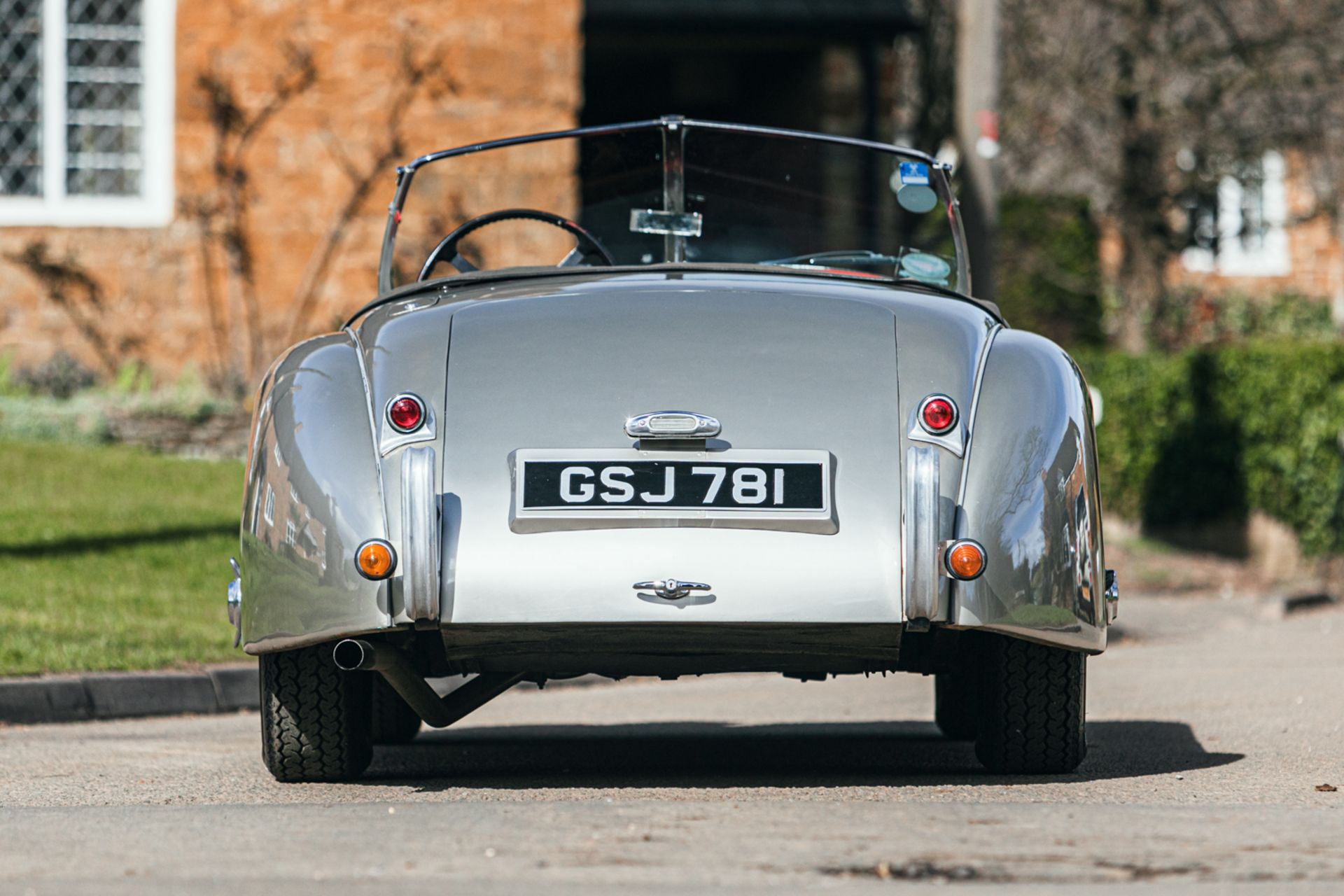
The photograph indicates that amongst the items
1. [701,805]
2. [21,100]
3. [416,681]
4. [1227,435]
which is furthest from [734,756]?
[21,100]

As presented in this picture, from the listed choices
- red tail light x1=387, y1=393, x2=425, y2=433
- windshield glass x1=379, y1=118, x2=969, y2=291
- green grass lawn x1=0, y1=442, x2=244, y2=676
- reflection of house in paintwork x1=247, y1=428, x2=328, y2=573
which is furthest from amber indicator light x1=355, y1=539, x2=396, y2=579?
green grass lawn x1=0, y1=442, x2=244, y2=676

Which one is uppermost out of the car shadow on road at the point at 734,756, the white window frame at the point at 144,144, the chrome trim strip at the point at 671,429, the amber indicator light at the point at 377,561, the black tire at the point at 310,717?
the white window frame at the point at 144,144

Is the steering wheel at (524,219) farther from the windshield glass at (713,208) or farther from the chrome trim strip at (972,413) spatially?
the chrome trim strip at (972,413)

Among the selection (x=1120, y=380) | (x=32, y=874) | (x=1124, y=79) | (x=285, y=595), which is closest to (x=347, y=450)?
(x=285, y=595)

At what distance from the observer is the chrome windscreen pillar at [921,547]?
425 cm

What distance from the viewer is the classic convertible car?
4.25 meters

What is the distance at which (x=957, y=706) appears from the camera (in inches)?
238

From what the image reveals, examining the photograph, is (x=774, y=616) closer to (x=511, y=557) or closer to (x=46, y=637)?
(x=511, y=557)

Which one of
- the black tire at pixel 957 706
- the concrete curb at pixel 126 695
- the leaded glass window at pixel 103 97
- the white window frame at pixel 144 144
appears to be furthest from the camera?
the leaded glass window at pixel 103 97

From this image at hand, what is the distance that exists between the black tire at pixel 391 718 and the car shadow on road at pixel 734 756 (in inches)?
2.0

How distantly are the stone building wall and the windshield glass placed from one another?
9.04 meters

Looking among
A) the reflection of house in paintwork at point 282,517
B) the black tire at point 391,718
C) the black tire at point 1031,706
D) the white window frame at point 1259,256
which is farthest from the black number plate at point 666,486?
the white window frame at point 1259,256

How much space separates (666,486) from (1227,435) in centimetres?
1031

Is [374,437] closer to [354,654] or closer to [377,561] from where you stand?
[377,561]
